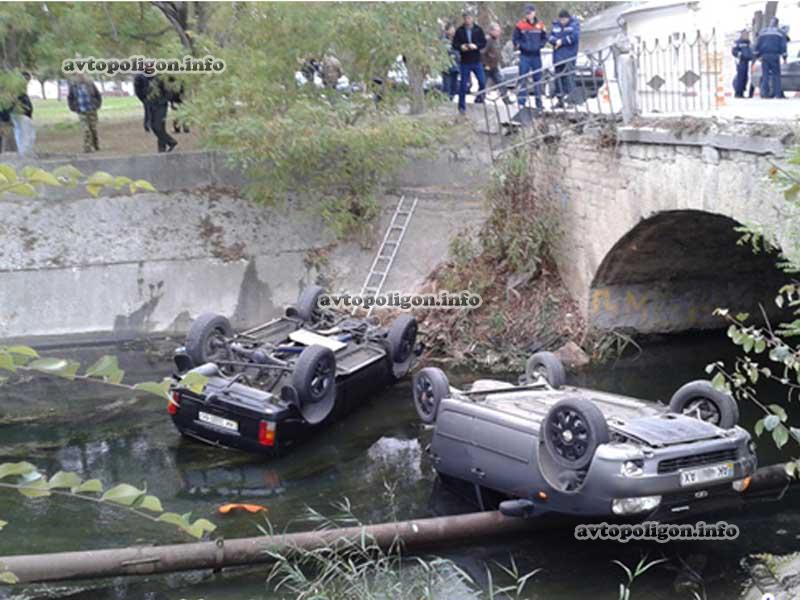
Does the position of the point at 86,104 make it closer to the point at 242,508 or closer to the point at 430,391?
the point at 242,508

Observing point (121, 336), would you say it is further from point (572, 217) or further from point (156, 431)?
point (572, 217)

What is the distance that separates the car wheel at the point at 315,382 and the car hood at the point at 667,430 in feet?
13.3

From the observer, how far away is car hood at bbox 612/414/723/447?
9.18m

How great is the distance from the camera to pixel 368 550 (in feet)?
30.9

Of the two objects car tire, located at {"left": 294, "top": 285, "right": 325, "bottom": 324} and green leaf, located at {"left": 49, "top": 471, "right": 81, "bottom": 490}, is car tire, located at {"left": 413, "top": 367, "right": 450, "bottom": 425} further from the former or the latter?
green leaf, located at {"left": 49, "top": 471, "right": 81, "bottom": 490}

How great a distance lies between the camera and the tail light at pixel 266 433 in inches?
473

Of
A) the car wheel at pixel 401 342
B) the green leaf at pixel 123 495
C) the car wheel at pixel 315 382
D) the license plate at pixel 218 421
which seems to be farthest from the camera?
the car wheel at pixel 401 342

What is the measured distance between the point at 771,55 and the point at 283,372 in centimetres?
840

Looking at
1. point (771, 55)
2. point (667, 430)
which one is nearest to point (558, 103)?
point (771, 55)

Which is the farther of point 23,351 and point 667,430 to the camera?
point 667,430

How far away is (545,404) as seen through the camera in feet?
35.5

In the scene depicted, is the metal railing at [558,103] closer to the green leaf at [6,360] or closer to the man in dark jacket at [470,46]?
the man in dark jacket at [470,46]

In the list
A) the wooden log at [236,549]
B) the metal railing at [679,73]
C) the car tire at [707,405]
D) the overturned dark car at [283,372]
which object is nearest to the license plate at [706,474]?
the car tire at [707,405]

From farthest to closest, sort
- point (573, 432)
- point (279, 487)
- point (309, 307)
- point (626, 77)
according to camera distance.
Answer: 1. point (309, 307)
2. point (626, 77)
3. point (279, 487)
4. point (573, 432)
